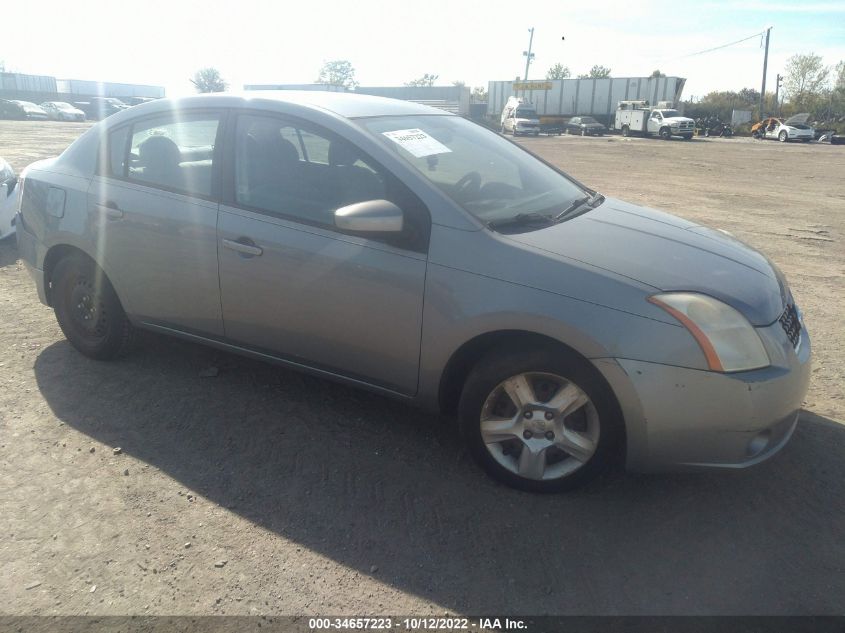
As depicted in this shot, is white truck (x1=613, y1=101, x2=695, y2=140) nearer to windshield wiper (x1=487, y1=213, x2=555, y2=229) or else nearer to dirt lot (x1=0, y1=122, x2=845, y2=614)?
dirt lot (x1=0, y1=122, x2=845, y2=614)

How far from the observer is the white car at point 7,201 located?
23.6ft


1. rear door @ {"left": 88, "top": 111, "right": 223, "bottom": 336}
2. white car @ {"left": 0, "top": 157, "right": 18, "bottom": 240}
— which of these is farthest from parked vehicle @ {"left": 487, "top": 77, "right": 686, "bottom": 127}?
rear door @ {"left": 88, "top": 111, "right": 223, "bottom": 336}

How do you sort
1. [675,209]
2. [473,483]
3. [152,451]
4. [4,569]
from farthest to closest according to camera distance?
[675,209], [152,451], [473,483], [4,569]

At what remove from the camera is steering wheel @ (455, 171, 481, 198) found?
10.7 feet

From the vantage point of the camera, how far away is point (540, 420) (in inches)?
116

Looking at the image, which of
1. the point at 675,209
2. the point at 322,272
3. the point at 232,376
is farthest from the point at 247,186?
the point at 675,209

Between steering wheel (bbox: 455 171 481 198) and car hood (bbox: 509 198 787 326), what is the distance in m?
0.40

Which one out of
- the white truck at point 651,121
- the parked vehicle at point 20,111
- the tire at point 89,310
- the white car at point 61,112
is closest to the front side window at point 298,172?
the tire at point 89,310

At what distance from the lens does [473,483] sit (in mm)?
3166

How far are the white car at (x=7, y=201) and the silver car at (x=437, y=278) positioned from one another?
3.51 meters

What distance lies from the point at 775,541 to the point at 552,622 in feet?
3.62

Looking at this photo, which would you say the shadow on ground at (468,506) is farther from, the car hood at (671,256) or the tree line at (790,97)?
the tree line at (790,97)

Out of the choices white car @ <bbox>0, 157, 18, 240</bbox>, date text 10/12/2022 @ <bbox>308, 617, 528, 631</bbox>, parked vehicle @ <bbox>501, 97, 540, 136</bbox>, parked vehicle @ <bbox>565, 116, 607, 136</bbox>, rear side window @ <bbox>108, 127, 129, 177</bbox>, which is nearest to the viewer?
date text 10/12/2022 @ <bbox>308, 617, 528, 631</bbox>

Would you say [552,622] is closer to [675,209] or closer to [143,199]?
[143,199]
